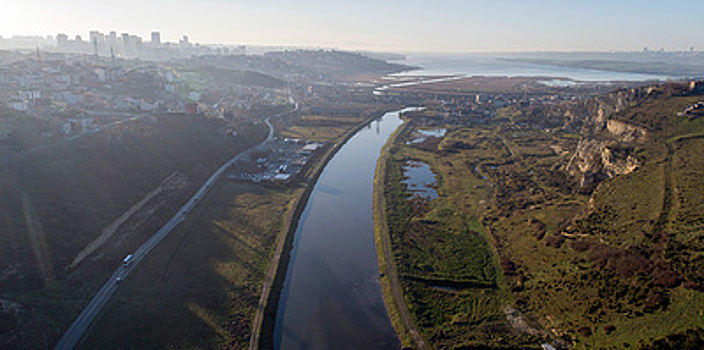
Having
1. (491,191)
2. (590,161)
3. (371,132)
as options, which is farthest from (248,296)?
(371,132)

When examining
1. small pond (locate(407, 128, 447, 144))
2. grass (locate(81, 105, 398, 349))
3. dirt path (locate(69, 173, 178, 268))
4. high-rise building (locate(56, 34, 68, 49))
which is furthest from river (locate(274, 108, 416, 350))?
high-rise building (locate(56, 34, 68, 49))

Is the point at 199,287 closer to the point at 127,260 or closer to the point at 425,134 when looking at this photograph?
the point at 127,260

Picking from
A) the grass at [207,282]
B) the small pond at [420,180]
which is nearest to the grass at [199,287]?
the grass at [207,282]

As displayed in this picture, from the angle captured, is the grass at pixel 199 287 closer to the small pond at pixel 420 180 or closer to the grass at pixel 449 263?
the grass at pixel 449 263

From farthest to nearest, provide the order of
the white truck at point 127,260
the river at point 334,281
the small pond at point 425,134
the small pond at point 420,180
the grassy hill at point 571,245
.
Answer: the small pond at point 425,134 < the small pond at point 420,180 < the white truck at point 127,260 < the river at point 334,281 < the grassy hill at point 571,245

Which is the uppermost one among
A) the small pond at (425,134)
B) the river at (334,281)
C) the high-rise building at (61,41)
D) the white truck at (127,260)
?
the high-rise building at (61,41)

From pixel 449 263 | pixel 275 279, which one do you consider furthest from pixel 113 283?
pixel 449 263

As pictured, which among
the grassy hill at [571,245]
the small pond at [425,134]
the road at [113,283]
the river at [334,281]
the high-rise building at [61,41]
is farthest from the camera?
the high-rise building at [61,41]

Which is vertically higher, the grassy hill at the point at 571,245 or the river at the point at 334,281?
the grassy hill at the point at 571,245
